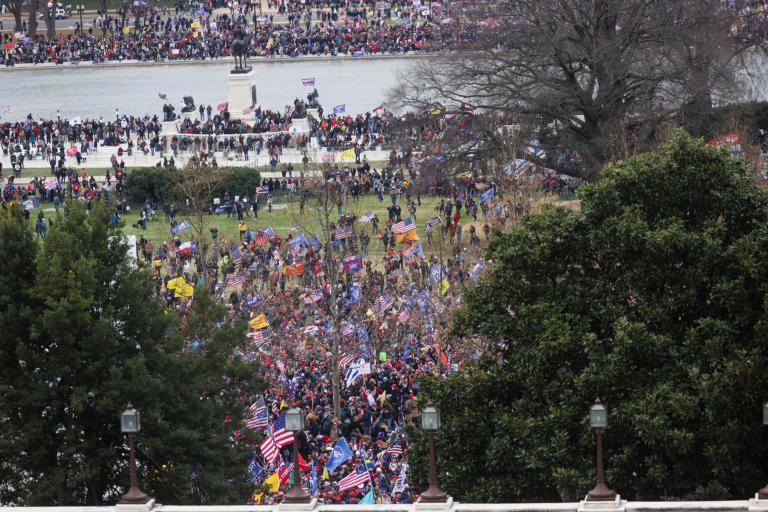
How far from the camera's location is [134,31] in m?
139

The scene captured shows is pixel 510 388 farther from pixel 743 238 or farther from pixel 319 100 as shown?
pixel 319 100

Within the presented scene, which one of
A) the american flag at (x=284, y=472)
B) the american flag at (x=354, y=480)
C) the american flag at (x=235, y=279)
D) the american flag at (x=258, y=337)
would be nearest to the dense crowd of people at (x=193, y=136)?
the american flag at (x=235, y=279)

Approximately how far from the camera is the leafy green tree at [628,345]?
105 ft

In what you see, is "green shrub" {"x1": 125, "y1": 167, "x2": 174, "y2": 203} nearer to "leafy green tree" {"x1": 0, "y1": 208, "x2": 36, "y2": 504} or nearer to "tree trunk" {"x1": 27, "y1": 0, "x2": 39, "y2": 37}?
"leafy green tree" {"x1": 0, "y1": 208, "x2": 36, "y2": 504}

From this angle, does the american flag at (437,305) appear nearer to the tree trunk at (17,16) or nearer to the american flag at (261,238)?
the american flag at (261,238)

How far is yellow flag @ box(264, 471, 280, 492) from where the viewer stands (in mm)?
38938

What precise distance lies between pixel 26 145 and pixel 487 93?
3055 centimetres

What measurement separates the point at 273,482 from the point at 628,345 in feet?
30.3

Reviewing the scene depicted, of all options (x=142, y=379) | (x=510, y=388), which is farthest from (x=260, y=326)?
(x=510, y=388)

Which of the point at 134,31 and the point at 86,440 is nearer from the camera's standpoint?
the point at 86,440

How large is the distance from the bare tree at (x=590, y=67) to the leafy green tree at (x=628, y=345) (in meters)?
34.9

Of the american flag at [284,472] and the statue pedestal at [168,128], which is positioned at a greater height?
the american flag at [284,472]

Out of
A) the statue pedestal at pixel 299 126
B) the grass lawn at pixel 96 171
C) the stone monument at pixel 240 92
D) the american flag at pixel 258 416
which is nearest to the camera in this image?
the american flag at pixel 258 416

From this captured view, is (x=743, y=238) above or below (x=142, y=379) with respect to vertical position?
above
